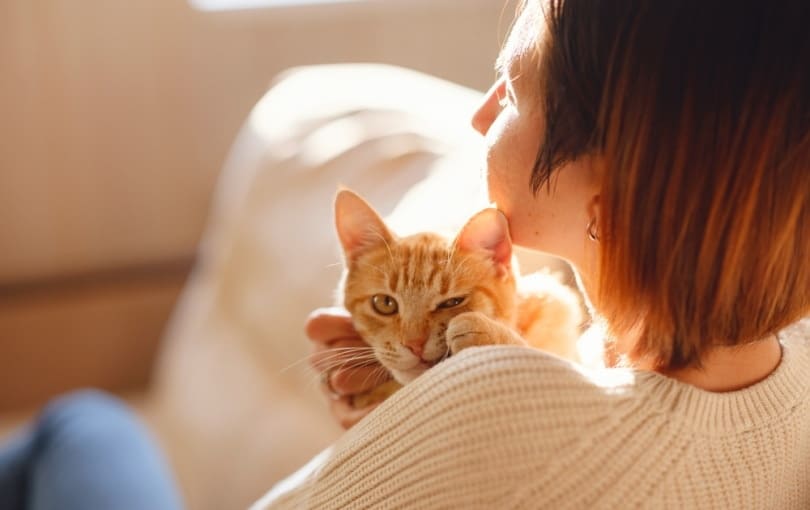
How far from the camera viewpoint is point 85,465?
154cm

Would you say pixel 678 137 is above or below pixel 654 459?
above

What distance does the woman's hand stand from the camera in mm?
973

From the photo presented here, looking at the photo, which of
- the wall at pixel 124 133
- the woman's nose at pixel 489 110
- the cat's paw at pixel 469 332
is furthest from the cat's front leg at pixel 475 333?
the wall at pixel 124 133

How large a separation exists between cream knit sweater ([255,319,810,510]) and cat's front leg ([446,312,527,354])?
0.15 ft

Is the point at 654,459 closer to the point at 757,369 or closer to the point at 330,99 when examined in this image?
the point at 757,369

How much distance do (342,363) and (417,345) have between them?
134 millimetres

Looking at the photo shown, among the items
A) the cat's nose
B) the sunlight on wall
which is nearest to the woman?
the cat's nose

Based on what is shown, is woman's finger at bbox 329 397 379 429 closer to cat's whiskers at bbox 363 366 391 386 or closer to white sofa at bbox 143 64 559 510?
cat's whiskers at bbox 363 366 391 386

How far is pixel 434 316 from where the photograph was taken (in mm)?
894

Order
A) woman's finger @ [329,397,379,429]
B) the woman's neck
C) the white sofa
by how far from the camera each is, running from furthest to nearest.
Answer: the white sofa, woman's finger @ [329,397,379,429], the woman's neck

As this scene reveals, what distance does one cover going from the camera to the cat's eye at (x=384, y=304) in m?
0.93

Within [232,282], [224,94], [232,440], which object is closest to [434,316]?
[232,440]

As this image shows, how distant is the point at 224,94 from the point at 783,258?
193 centimetres

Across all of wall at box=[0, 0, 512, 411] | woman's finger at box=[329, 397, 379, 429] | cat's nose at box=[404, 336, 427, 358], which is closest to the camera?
cat's nose at box=[404, 336, 427, 358]
